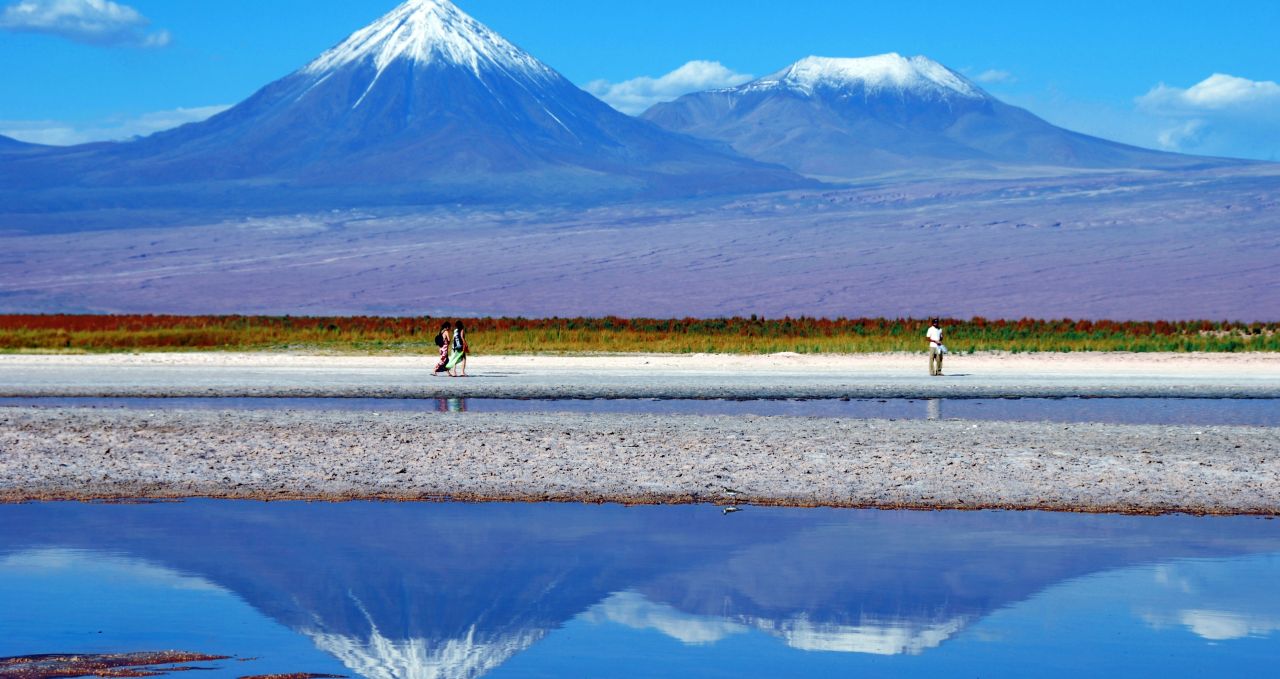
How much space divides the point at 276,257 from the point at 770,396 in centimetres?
14744

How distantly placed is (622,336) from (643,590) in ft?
142

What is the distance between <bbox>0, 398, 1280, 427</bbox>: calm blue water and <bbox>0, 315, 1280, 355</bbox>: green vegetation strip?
61.5 feet

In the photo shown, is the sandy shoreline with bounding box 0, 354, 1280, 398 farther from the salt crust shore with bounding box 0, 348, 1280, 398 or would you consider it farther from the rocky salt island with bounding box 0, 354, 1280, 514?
the rocky salt island with bounding box 0, 354, 1280, 514

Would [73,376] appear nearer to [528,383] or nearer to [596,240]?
[528,383]

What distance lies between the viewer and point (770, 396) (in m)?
30.9

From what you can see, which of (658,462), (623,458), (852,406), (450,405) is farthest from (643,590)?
(852,406)

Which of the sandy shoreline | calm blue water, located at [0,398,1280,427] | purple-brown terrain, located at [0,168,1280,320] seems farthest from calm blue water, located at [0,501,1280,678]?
purple-brown terrain, located at [0,168,1280,320]

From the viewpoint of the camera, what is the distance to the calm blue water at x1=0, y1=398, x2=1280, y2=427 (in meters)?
26.0

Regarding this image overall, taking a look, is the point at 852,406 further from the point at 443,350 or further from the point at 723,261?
the point at 723,261

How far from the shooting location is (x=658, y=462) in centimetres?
1847

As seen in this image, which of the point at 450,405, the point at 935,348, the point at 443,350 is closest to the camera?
the point at 450,405

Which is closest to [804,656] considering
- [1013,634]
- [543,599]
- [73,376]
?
[1013,634]

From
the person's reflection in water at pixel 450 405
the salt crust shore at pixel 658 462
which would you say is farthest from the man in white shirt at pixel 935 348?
the salt crust shore at pixel 658 462

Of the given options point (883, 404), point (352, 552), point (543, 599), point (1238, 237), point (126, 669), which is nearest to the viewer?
point (126, 669)
